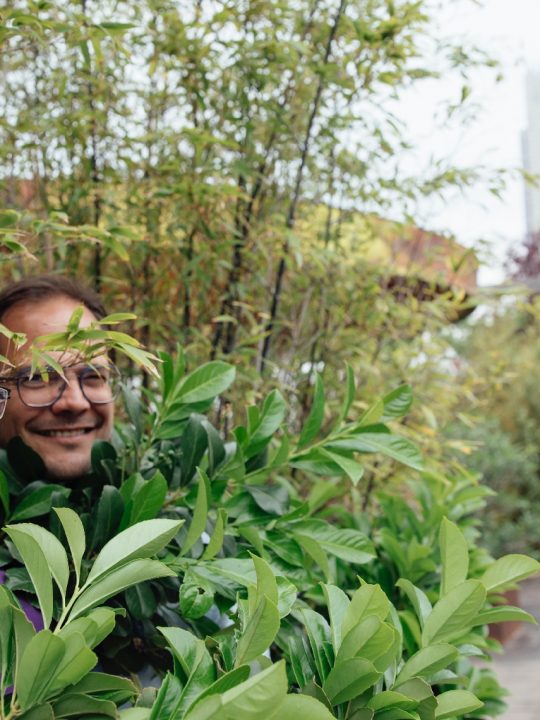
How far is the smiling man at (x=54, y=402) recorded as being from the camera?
1.38m

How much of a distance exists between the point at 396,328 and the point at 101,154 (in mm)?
1015

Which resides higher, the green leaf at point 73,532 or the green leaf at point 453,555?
the green leaf at point 73,532

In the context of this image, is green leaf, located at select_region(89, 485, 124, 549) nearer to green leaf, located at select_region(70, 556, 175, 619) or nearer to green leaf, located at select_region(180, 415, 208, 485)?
green leaf, located at select_region(180, 415, 208, 485)

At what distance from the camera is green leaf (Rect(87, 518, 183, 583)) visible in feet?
2.58

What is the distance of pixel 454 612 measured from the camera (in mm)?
952

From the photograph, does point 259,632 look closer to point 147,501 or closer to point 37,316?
point 147,501

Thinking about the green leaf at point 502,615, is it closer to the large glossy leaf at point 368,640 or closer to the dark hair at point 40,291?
the large glossy leaf at point 368,640

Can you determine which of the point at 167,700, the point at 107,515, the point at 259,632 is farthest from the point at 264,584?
the point at 107,515

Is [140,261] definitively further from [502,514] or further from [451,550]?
[502,514]

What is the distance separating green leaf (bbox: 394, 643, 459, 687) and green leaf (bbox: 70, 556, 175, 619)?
0.35m

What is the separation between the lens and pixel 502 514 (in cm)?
772

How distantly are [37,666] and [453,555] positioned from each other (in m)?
0.54

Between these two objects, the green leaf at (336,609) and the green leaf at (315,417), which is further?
the green leaf at (315,417)

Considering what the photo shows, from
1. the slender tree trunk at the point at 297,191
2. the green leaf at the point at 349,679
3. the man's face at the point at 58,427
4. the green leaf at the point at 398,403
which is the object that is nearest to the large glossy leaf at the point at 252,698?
the green leaf at the point at 349,679
